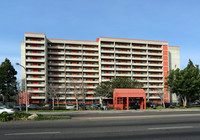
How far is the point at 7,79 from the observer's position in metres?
60.0

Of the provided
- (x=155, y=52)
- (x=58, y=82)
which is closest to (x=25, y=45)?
(x=58, y=82)

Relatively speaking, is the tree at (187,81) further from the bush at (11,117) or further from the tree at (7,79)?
the tree at (7,79)

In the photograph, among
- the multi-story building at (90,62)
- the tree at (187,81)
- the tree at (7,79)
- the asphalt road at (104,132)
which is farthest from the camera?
the multi-story building at (90,62)

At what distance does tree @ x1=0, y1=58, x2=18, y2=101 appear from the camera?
2328 inches

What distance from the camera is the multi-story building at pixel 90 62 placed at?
243ft

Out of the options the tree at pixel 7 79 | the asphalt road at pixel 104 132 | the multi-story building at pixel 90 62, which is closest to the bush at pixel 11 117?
the asphalt road at pixel 104 132

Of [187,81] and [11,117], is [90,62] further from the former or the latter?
[11,117]

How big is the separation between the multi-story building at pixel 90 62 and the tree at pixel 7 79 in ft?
36.3

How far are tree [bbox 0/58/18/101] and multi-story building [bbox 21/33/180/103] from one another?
11.1 meters

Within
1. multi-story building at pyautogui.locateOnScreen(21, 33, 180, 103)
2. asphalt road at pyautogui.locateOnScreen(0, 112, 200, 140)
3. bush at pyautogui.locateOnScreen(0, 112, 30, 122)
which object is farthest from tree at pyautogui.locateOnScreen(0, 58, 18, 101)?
asphalt road at pyautogui.locateOnScreen(0, 112, 200, 140)

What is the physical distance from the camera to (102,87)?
187 ft

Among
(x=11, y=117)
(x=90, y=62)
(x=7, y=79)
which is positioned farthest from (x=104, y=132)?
(x=90, y=62)

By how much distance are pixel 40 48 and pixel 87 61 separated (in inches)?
779

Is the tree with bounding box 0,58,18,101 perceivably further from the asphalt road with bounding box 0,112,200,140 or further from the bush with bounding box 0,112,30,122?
the asphalt road with bounding box 0,112,200,140
